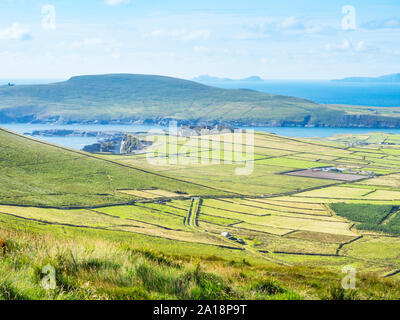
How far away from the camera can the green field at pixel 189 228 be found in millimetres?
8539

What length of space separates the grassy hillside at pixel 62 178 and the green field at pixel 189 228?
0.89ft

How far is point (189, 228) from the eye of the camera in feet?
183

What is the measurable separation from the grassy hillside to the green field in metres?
0.27

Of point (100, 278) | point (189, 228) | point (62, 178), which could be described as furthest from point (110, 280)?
point (62, 178)

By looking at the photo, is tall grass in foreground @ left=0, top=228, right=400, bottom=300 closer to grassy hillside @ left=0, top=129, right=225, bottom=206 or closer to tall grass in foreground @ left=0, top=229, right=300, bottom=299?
tall grass in foreground @ left=0, top=229, right=300, bottom=299

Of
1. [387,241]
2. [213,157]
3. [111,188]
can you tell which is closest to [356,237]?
[387,241]

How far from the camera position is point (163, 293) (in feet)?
26.1

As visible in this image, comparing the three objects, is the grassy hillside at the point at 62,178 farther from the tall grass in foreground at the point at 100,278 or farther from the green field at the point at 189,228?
the tall grass in foreground at the point at 100,278

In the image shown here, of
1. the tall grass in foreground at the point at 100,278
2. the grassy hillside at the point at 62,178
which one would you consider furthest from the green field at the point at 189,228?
the grassy hillside at the point at 62,178

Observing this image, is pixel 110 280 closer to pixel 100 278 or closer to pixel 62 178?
pixel 100 278

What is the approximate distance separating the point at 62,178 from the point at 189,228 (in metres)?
31.8

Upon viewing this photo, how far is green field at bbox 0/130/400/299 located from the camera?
28.0ft

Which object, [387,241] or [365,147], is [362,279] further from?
[365,147]

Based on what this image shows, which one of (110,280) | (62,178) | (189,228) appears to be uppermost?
(110,280)
